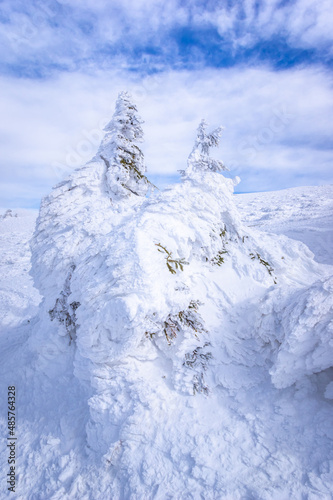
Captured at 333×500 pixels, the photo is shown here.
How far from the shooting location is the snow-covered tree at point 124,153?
8.30m

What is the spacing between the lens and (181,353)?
4.98 meters

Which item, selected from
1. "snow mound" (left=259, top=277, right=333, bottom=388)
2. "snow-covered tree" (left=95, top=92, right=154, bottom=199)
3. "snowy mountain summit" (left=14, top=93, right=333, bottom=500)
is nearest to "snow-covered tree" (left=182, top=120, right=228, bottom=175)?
"snow-covered tree" (left=95, top=92, right=154, bottom=199)

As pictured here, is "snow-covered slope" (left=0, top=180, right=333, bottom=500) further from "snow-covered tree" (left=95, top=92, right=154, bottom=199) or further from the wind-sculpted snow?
"snow-covered tree" (left=95, top=92, right=154, bottom=199)

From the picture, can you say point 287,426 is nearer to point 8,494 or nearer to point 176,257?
point 176,257

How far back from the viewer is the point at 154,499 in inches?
137

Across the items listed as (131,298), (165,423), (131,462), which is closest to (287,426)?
(165,423)

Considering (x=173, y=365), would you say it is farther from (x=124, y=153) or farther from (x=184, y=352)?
(x=124, y=153)

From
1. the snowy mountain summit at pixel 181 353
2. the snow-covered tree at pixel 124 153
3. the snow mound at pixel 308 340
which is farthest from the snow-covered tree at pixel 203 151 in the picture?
the snow mound at pixel 308 340

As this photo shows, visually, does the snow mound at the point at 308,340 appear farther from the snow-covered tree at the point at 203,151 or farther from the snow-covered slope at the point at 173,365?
the snow-covered tree at the point at 203,151

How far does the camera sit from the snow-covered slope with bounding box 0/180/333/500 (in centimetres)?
371


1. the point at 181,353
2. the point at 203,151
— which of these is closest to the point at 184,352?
the point at 181,353

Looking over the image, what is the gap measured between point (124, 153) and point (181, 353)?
695 cm

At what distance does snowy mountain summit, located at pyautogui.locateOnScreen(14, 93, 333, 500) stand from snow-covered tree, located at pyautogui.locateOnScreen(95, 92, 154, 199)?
120cm

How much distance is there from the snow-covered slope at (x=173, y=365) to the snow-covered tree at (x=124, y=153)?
1368 mm
